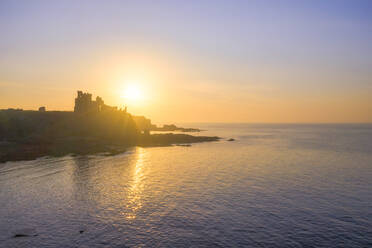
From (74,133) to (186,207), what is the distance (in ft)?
346

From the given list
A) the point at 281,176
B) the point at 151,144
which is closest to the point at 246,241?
the point at 281,176

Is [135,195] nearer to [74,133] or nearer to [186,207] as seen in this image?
[186,207]

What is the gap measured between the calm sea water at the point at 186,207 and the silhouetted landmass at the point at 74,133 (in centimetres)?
3335

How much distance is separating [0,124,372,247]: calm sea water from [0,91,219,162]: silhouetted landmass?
109 feet

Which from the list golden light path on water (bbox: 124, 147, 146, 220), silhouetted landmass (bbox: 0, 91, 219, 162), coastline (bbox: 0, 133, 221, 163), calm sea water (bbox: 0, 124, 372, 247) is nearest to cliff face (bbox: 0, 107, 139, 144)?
silhouetted landmass (bbox: 0, 91, 219, 162)

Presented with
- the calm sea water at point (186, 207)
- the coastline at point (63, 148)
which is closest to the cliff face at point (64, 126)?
the coastline at point (63, 148)

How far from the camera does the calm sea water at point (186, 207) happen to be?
2509 cm

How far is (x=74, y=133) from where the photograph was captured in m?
124

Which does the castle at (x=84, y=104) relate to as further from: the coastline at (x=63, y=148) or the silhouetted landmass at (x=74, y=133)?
the coastline at (x=63, y=148)

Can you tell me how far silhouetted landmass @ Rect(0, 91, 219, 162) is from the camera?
91.1 m

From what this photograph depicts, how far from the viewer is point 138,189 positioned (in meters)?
43.7

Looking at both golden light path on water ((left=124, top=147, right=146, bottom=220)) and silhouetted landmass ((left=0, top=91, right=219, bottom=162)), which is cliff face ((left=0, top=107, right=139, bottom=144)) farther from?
golden light path on water ((left=124, top=147, right=146, bottom=220))

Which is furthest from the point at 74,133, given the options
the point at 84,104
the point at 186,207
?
the point at 186,207

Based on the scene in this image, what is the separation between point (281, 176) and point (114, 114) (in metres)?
114
